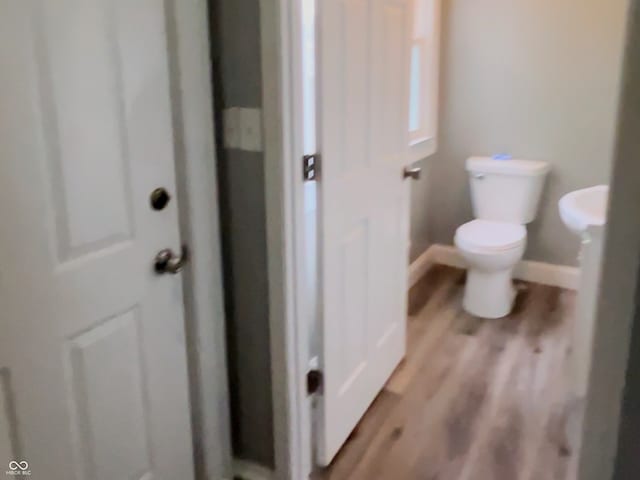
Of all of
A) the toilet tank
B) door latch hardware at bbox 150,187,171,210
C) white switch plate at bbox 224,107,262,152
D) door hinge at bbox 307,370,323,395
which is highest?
white switch plate at bbox 224,107,262,152

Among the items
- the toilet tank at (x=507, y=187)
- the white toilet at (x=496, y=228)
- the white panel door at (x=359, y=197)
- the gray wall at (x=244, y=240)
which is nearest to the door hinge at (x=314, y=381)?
the white panel door at (x=359, y=197)

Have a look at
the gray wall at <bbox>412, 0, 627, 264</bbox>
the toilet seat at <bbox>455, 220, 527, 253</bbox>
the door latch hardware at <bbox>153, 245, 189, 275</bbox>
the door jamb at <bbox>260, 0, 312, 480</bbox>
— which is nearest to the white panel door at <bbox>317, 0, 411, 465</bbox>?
the door jamb at <bbox>260, 0, 312, 480</bbox>

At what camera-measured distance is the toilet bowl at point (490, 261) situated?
3182 millimetres

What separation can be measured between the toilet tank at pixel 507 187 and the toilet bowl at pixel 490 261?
0.49 ft

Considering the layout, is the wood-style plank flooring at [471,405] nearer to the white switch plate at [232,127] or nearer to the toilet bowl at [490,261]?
the toilet bowl at [490,261]

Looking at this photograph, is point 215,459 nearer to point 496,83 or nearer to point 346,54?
point 346,54

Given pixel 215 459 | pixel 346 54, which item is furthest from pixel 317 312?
pixel 346 54

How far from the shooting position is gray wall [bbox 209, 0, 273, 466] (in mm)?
1690

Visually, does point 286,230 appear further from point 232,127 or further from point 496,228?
point 496,228

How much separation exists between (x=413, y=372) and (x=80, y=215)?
1.81m

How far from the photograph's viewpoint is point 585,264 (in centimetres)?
239

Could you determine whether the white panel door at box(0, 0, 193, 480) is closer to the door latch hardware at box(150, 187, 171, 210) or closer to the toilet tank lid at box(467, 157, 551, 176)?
the door latch hardware at box(150, 187, 171, 210)

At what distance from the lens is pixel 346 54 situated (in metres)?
1.95

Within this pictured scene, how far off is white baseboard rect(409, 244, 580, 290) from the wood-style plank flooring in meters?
0.26
